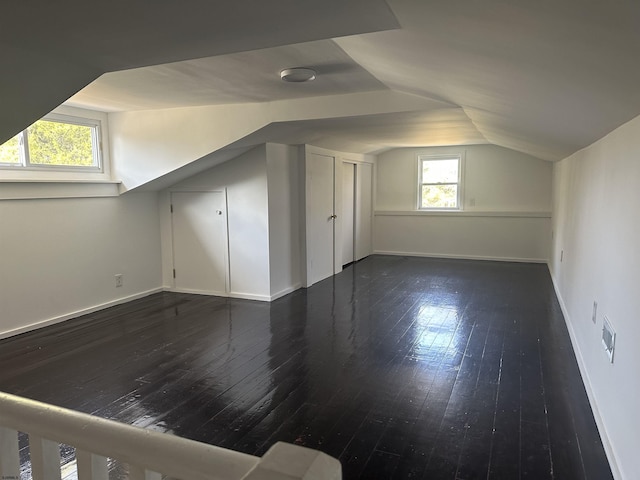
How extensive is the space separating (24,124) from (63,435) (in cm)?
199

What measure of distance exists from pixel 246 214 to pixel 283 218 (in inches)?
19.0

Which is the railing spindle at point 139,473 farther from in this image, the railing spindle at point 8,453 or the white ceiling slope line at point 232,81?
the white ceiling slope line at point 232,81

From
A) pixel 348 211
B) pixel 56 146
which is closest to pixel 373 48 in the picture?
pixel 56 146

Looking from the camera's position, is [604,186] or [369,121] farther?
[369,121]

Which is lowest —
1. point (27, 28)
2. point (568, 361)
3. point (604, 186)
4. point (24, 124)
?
point (568, 361)

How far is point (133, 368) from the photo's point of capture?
3268mm

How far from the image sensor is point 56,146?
14.3 feet

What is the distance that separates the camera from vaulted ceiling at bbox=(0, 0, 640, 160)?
3.75 feet

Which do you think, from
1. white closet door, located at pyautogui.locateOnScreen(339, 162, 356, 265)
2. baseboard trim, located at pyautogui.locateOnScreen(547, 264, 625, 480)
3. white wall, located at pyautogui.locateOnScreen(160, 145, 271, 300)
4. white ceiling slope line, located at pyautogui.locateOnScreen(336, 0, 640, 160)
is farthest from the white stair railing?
white closet door, located at pyautogui.locateOnScreen(339, 162, 356, 265)

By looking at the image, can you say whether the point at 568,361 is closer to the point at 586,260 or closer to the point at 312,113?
the point at 586,260

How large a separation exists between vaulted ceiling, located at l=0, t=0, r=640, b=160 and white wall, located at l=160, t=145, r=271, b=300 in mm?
2025

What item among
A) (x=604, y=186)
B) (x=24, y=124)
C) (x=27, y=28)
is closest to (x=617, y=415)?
(x=604, y=186)

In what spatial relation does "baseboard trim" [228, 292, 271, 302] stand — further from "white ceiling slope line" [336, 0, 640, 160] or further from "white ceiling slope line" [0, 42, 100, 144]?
"white ceiling slope line" [0, 42, 100, 144]

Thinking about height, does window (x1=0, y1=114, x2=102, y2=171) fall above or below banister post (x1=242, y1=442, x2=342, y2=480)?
above
